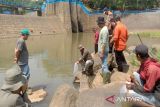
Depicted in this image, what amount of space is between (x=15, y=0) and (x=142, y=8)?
1790 centimetres

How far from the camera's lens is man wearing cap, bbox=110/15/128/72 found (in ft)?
31.0

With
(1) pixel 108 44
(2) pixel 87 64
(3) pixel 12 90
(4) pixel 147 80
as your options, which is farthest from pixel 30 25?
Result: (3) pixel 12 90

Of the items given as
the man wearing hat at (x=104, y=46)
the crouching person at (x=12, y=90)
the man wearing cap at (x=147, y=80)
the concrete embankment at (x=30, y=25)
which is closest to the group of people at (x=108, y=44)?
the man wearing hat at (x=104, y=46)

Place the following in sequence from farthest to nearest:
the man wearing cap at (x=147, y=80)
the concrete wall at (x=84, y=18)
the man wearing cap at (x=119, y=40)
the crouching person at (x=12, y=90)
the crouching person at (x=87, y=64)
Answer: the concrete wall at (x=84, y=18)
the crouching person at (x=87, y=64)
the man wearing cap at (x=119, y=40)
the man wearing cap at (x=147, y=80)
the crouching person at (x=12, y=90)

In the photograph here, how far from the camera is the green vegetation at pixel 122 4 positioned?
1841 inches

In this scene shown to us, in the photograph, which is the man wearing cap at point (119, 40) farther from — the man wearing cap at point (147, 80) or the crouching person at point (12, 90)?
the crouching person at point (12, 90)

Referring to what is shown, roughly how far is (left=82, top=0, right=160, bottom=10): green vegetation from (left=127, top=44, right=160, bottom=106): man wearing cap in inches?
1629

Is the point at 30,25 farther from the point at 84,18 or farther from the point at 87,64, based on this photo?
the point at 87,64

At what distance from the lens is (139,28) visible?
4275 cm

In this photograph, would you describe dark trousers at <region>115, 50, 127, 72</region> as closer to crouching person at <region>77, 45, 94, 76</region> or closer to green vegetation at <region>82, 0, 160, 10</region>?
crouching person at <region>77, 45, 94, 76</region>

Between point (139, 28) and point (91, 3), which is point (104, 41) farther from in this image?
point (91, 3)

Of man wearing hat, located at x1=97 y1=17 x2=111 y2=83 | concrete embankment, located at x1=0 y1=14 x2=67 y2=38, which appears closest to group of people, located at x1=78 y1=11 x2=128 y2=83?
man wearing hat, located at x1=97 y1=17 x2=111 y2=83

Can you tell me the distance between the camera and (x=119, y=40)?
9.58 m

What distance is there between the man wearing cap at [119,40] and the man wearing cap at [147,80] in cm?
417
